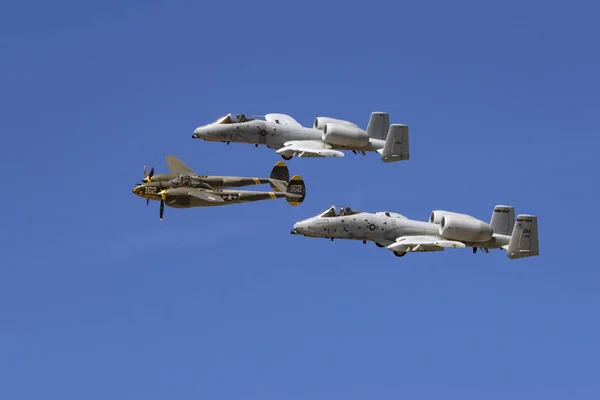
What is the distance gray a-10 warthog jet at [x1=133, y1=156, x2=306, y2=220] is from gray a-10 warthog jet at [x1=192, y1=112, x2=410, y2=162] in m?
2.13

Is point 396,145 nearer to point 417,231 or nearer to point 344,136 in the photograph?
point 344,136

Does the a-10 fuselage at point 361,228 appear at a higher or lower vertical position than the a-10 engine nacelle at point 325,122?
lower

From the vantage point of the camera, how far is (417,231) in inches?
4222

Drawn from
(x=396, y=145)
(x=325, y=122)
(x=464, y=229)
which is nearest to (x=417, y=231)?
(x=464, y=229)

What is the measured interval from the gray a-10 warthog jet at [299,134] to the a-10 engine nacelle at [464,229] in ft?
29.3

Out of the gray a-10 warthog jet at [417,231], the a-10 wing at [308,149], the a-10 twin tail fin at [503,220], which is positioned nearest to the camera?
the gray a-10 warthog jet at [417,231]

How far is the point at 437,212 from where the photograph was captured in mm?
108625

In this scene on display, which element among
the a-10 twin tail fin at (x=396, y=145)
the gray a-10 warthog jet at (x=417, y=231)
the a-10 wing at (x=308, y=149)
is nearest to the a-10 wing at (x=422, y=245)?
the gray a-10 warthog jet at (x=417, y=231)

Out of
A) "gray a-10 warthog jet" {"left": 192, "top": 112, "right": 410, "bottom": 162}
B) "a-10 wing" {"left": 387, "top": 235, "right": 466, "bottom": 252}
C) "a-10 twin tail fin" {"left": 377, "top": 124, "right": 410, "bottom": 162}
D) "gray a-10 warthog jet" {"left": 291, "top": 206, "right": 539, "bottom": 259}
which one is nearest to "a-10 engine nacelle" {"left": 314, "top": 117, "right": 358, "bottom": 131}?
"gray a-10 warthog jet" {"left": 192, "top": 112, "right": 410, "bottom": 162}

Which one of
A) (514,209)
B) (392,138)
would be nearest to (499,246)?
(514,209)

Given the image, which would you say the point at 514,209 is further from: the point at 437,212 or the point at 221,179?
the point at 221,179

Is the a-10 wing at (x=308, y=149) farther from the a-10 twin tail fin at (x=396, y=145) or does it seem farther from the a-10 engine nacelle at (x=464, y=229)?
the a-10 engine nacelle at (x=464, y=229)

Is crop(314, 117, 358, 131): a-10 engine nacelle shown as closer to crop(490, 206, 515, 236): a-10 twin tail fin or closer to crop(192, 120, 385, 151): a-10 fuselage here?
crop(192, 120, 385, 151): a-10 fuselage

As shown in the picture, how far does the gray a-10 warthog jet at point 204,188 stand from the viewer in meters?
111
